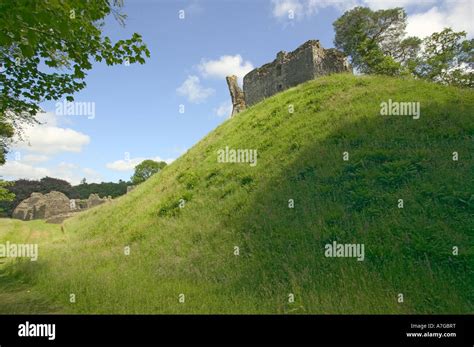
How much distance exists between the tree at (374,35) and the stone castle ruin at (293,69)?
72.2 feet

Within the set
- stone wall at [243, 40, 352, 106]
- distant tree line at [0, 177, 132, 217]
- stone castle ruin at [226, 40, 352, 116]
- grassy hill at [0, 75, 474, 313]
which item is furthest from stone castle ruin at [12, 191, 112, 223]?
grassy hill at [0, 75, 474, 313]

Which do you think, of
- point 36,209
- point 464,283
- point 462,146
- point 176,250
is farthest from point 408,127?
point 36,209

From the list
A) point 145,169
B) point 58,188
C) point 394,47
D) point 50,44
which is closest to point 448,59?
point 394,47

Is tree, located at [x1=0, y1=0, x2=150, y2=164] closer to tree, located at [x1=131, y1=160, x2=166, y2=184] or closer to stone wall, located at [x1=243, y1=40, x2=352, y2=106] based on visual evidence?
stone wall, located at [x1=243, y1=40, x2=352, y2=106]

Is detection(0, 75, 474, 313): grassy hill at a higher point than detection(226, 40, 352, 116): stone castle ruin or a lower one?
lower

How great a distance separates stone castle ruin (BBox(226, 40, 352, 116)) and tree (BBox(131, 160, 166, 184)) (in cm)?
6935

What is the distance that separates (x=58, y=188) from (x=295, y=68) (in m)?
98.4

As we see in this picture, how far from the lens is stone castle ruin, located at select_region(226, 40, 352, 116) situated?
2405 centimetres

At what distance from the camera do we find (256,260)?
736 centimetres

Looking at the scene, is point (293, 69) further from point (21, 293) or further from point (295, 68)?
point (21, 293)
